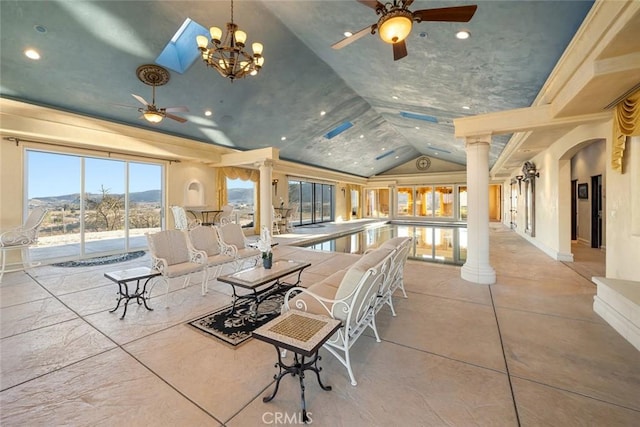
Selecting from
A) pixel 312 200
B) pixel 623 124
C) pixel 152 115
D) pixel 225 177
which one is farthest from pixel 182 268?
pixel 312 200

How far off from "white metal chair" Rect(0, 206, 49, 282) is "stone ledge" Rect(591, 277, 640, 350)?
802 cm

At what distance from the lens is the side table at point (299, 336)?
4.83 ft

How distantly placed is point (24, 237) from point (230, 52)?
15.8ft

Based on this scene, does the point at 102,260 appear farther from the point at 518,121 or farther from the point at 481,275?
the point at 518,121

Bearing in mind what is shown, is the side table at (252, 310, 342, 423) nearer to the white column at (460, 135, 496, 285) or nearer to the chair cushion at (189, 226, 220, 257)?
the chair cushion at (189, 226, 220, 257)

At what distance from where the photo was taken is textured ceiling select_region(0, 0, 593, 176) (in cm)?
308

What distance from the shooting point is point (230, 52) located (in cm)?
321

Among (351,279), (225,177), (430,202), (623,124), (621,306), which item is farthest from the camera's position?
(430,202)

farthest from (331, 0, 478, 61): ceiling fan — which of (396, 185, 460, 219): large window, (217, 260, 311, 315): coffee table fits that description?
(396, 185, 460, 219): large window

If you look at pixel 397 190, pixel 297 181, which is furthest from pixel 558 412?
pixel 397 190

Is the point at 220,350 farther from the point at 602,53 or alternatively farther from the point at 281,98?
the point at 281,98

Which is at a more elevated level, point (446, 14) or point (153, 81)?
point (153, 81)

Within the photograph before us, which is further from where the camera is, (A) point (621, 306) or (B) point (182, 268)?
(B) point (182, 268)

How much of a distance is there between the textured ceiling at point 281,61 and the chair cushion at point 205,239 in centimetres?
263
